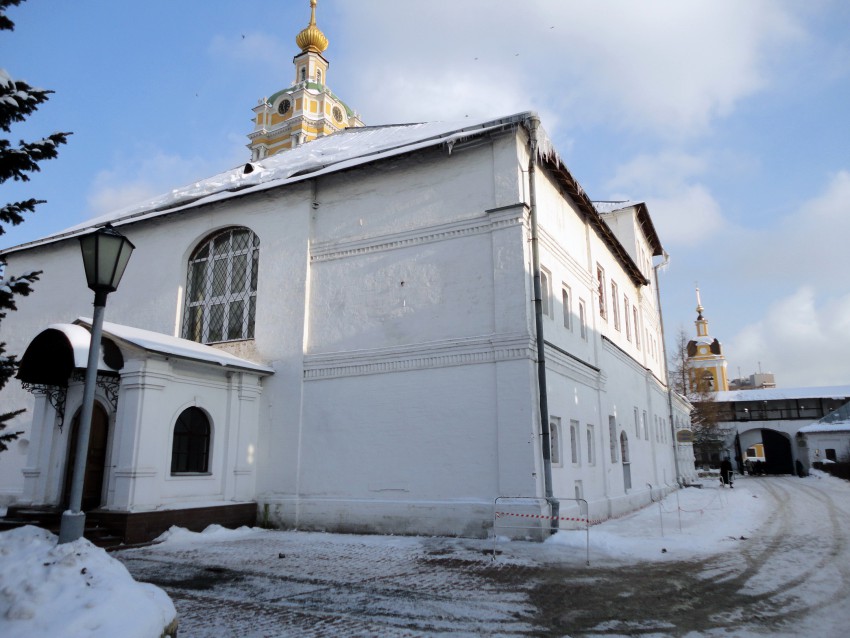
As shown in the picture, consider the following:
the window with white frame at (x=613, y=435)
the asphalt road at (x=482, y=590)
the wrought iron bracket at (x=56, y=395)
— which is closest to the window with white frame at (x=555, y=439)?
the asphalt road at (x=482, y=590)

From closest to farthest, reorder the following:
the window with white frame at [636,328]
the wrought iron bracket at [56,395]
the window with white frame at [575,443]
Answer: the wrought iron bracket at [56,395] < the window with white frame at [575,443] < the window with white frame at [636,328]

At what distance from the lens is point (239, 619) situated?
20.2ft

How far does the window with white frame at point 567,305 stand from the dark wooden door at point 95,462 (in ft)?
36.6

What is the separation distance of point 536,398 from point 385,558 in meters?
4.38

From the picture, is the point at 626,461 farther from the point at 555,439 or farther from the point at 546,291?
the point at 546,291

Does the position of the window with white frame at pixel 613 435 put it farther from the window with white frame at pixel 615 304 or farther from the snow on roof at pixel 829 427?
the snow on roof at pixel 829 427

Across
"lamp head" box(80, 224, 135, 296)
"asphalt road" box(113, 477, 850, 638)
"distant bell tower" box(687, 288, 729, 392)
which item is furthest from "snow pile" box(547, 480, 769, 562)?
"distant bell tower" box(687, 288, 729, 392)

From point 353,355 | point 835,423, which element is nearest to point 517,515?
point 353,355

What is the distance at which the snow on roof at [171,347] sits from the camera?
12.3m

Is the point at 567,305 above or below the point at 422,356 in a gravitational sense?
above

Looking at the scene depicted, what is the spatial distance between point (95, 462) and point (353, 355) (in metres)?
5.98

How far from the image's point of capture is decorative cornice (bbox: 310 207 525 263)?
1328cm

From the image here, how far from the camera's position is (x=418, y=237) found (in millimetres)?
14312

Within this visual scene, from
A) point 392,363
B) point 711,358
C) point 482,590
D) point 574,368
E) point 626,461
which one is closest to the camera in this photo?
point 482,590
